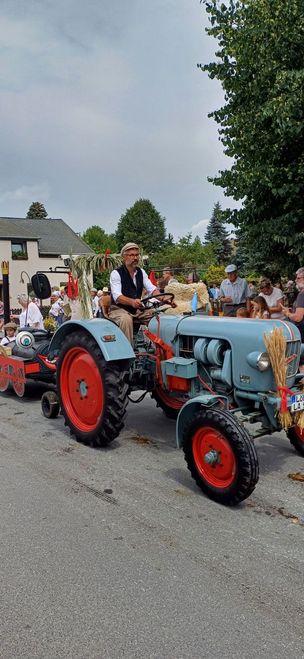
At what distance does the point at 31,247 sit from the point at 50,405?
30.7 metres

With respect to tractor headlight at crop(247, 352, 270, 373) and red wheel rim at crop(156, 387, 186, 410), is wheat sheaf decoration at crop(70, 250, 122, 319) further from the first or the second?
tractor headlight at crop(247, 352, 270, 373)

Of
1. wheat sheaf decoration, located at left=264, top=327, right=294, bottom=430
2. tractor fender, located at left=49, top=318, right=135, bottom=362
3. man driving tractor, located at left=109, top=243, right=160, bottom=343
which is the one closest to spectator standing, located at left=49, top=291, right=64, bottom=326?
man driving tractor, located at left=109, top=243, right=160, bottom=343

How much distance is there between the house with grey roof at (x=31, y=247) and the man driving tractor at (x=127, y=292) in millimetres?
27044

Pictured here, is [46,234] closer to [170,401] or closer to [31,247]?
[31,247]

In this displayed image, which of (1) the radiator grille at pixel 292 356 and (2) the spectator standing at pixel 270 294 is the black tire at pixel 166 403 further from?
(2) the spectator standing at pixel 270 294

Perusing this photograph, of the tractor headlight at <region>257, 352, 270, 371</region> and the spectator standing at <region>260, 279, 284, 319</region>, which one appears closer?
the tractor headlight at <region>257, 352, 270, 371</region>

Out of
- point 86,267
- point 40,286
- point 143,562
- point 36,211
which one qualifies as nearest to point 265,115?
point 86,267

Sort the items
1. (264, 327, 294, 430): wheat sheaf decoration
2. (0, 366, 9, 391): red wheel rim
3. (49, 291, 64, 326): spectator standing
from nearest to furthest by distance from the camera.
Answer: (264, 327, 294, 430): wheat sheaf decoration → (0, 366, 9, 391): red wheel rim → (49, 291, 64, 326): spectator standing

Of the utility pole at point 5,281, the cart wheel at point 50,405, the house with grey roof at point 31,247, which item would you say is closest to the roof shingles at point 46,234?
the house with grey roof at point 31,247

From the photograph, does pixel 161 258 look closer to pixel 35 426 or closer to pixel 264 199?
pixel 264 199

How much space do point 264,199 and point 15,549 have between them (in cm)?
753

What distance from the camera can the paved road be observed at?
221cm

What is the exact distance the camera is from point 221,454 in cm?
346

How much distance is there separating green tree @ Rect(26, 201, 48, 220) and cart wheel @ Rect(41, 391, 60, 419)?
6685 centimetres
